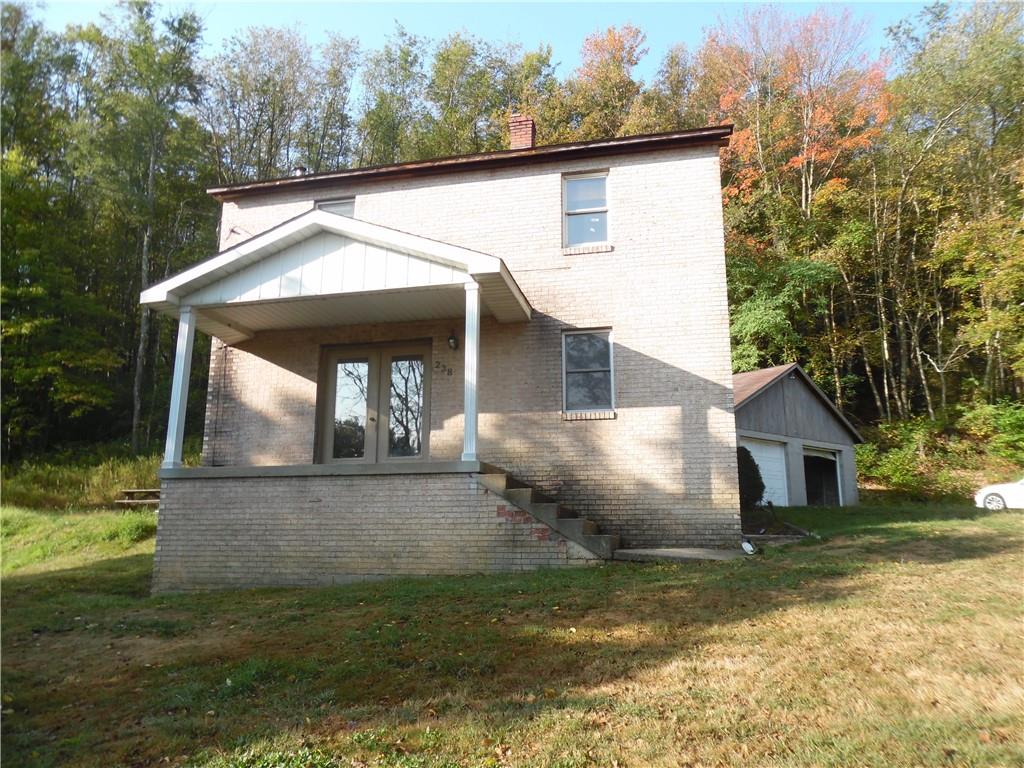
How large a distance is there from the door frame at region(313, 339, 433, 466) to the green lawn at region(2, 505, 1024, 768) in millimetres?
3312

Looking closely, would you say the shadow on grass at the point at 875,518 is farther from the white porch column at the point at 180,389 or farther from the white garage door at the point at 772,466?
the white porch column at the point at 180,389

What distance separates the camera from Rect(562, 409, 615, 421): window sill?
9938 mm

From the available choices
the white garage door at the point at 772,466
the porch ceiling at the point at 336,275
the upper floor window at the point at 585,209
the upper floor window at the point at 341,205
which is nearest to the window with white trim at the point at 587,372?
the porch ceiling at the point at 336,275

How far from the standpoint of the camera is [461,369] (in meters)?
10.5

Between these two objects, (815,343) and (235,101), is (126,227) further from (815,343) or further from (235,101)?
(815,343)

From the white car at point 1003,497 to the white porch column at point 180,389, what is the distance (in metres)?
17.2

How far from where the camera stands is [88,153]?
75.1 feet

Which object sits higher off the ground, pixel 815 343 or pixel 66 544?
pixel 815 343

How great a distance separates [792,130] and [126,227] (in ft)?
85.0

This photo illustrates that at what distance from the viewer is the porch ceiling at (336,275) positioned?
29.3 ft

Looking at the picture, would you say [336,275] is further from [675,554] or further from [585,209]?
[675,554]

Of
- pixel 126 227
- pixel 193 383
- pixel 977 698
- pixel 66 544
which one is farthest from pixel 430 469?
pixel 126 227

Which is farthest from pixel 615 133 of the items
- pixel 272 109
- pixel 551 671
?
pixel 551 671

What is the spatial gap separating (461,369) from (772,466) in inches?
406
